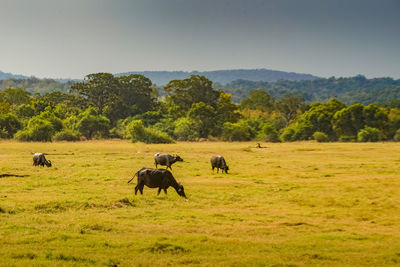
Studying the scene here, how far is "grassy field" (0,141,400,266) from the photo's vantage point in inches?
432

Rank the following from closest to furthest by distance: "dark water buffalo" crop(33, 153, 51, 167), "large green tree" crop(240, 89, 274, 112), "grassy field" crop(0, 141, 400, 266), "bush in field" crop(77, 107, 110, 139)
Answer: "grassy field" crop(0, 141, 400, 266) → "dark water buffalo" crop(33, 153, 51, 167) → "bush in field" crop(77, 107, 110, 139) → "large green tree" crop(240, 89, 274, 112)

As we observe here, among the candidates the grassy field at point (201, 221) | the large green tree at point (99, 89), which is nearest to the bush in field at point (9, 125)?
the large green tree at point (99, 89)


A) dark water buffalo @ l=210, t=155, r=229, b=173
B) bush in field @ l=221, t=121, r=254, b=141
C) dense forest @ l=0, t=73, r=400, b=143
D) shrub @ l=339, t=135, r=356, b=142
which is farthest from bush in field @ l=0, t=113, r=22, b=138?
shrub @ l=339, t=135, r=356, b=142

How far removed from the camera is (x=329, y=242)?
502 inches

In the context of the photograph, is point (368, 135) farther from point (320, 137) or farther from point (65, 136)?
point (65, 136)

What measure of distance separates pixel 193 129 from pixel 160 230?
2507 inches

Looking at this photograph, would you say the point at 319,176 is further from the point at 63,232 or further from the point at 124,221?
the point at 63,232

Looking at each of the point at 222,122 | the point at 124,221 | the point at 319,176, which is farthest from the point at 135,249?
the point at 222,122

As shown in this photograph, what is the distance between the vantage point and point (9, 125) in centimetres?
6944

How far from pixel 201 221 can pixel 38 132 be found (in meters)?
53.7

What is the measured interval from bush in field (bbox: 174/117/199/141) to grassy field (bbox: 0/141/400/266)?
157ft

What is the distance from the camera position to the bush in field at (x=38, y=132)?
207ft

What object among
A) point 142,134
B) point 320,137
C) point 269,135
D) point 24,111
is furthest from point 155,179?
point 24,111

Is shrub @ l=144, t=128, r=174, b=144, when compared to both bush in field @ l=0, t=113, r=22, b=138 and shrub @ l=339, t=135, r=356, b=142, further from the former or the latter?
shrub @ l=339, t=135, r=356, b=142
